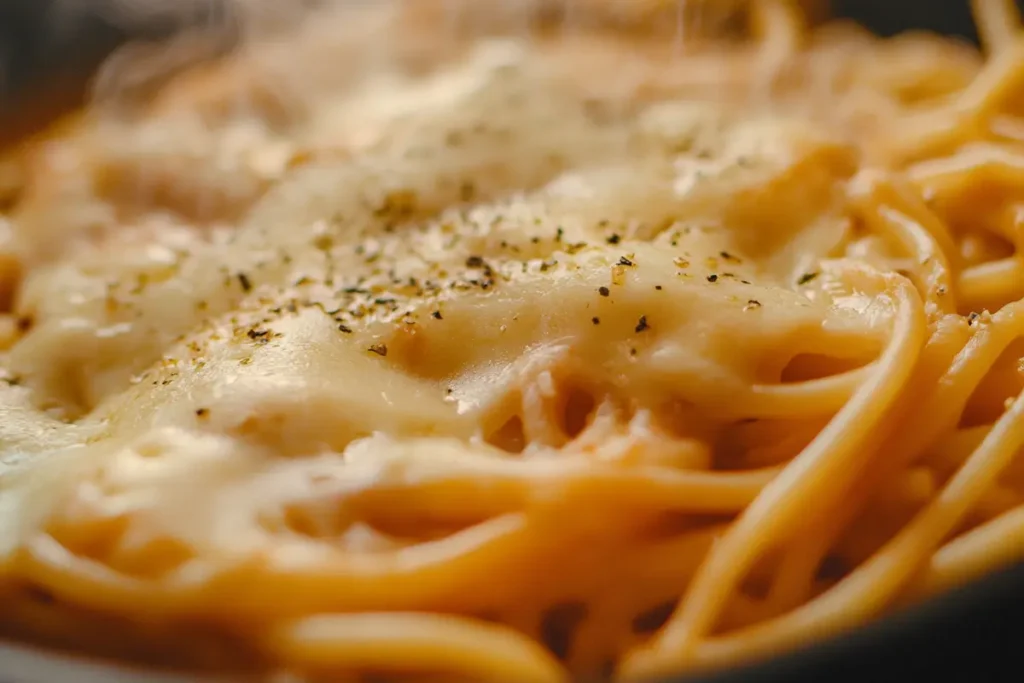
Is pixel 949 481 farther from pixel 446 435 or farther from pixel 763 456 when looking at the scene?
pixel 446 435

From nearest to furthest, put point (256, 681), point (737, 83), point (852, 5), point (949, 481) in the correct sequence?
point (256, 681)
point (949, 481)
point (737, 83)
point (852, 5)

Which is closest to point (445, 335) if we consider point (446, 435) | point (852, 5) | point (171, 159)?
point (446, 435)

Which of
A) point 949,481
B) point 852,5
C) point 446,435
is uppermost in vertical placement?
point 852,5

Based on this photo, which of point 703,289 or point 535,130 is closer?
point 703,289

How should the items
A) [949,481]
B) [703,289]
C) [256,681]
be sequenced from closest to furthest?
[256,681]
[949,481]
[703,289]

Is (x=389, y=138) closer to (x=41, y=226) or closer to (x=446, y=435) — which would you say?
(x=41, y=226)

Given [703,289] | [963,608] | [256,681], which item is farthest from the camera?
[703,289]

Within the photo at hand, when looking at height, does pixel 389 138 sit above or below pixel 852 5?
below

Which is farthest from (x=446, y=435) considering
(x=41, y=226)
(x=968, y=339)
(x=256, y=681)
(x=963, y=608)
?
(x=41, y=226)

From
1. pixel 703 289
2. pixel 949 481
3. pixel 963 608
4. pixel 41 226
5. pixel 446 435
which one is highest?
pixel 41 226
